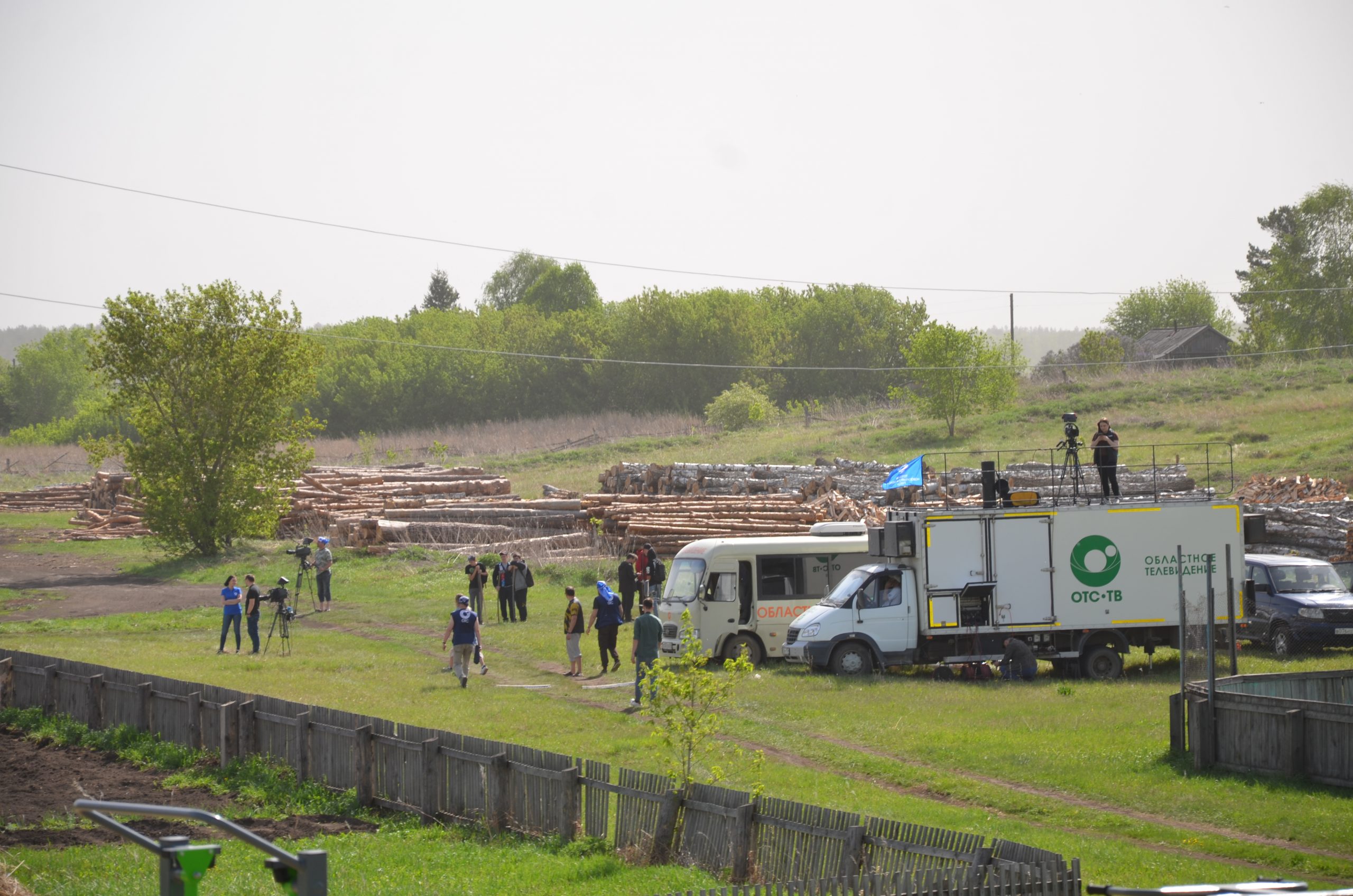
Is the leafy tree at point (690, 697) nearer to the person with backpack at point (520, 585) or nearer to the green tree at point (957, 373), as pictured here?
the person with backpack at point (520, 585)

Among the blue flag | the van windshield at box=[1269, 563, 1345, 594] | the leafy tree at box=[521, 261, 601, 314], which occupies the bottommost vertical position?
the van windshield at box=[1269, 563, 1345, 594]

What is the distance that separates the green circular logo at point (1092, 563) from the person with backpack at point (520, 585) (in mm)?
12558

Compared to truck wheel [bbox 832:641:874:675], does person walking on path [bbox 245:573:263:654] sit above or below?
above

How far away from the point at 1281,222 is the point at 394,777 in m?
103

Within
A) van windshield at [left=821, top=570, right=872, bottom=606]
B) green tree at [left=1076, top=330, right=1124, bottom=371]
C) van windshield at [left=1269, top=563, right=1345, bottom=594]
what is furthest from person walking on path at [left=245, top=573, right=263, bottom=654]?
green tree at [left=1076, top=330, right=1124, bottom=371]

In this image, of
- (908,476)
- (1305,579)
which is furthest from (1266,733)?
(1305,579)

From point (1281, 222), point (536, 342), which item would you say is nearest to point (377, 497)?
point (536, 342)

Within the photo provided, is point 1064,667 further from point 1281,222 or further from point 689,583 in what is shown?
point 1281,222

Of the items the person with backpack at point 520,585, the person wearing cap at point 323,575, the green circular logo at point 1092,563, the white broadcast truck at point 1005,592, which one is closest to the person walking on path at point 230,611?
the person wearing cap at point 323,575

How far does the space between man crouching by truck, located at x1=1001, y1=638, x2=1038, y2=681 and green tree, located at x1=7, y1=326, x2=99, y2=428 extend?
11055 cm

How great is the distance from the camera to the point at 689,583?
21.6 metres

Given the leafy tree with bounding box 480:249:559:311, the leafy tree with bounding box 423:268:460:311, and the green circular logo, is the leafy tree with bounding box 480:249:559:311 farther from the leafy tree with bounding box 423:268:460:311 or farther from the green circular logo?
the green circular logo

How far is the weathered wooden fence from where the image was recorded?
11727mm

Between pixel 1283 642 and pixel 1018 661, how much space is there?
17.6 ft
